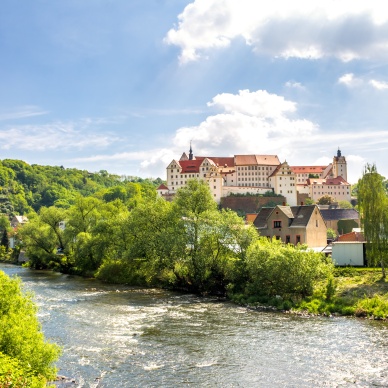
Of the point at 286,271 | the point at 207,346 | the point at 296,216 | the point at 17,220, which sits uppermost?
the point at 17,220

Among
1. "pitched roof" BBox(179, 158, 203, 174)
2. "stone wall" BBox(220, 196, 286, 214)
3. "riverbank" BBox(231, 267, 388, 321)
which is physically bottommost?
"riverbank" BBox(231, 267, 388, 321)

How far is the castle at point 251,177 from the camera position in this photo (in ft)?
464

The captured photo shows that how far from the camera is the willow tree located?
36938 millimetres

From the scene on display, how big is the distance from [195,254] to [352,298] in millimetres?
14165

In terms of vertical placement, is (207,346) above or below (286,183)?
below

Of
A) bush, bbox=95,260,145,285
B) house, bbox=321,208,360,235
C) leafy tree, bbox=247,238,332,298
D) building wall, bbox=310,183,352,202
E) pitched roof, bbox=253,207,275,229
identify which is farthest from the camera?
building wall, bbox=310,183,352,202

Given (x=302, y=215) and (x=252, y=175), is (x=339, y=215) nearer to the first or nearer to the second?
(x=302, y=215)

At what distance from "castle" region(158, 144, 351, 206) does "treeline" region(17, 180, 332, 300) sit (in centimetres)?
8667

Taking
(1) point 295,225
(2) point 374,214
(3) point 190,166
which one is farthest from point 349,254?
(3) point 190,166

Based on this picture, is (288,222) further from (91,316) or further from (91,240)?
(91,316)

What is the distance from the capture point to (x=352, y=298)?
106 feet

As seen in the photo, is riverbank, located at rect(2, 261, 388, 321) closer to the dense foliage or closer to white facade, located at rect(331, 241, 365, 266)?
white facade, located at rect(331, 241, 365, 266)

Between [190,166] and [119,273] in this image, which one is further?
[190,166]

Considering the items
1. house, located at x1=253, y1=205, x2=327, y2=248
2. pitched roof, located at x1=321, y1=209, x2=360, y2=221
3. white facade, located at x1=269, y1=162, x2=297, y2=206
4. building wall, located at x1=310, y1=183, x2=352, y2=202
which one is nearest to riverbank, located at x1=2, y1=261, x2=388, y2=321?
house, located at x1=253, y1=205, x2=327, y2=248
